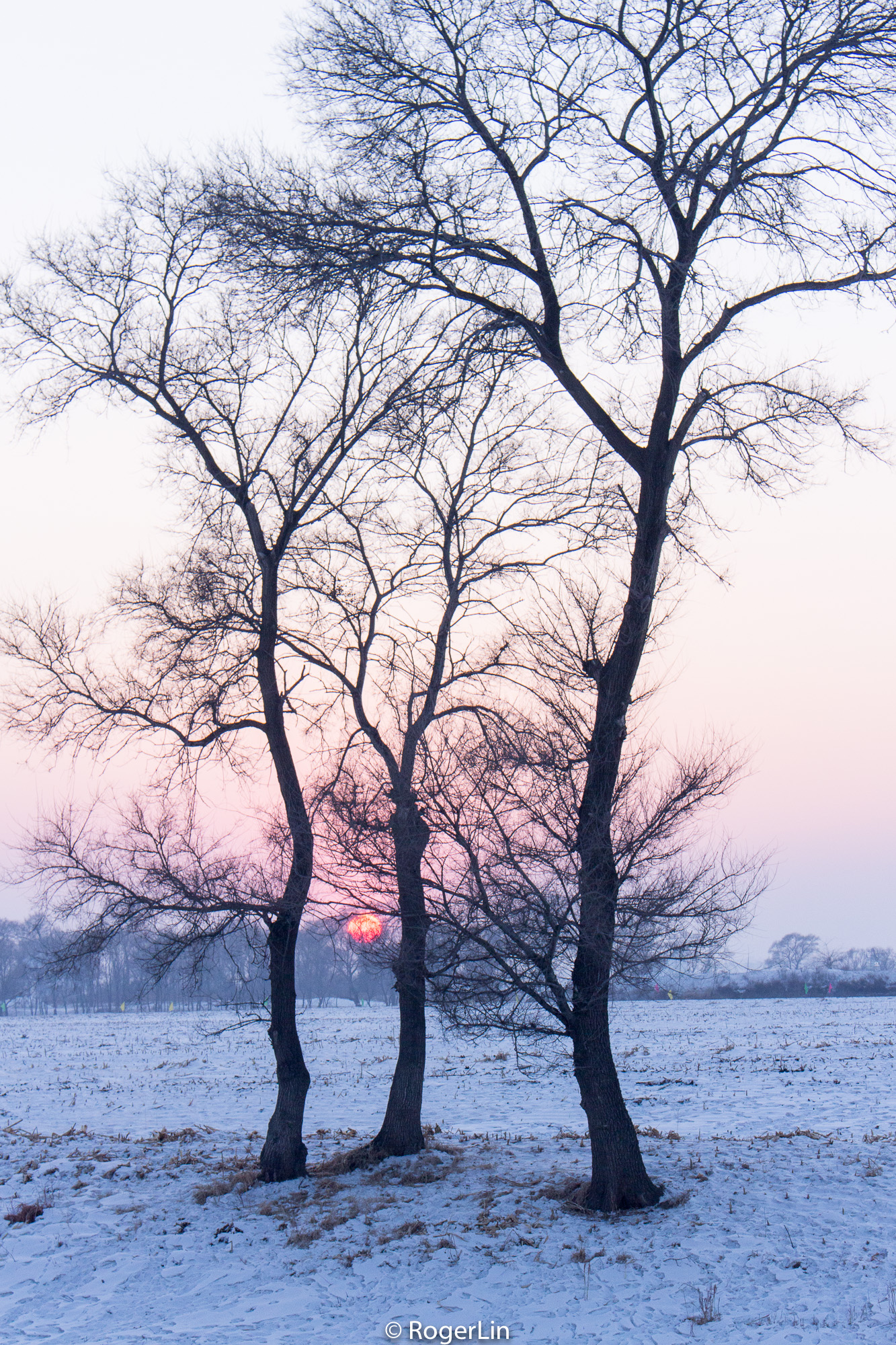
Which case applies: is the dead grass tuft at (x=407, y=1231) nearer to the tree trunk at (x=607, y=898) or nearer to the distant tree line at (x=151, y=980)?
the tree trunk at (x=607, y=898)

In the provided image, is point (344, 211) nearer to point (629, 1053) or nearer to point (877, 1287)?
point (877, 1287)

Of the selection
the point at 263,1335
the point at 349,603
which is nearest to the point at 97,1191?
the point at 263,1335

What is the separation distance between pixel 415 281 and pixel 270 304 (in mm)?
1377

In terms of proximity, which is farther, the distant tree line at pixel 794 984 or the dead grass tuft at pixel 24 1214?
the distant tree line at pixel 794 984

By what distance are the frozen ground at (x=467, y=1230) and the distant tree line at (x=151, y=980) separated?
7.56 feet

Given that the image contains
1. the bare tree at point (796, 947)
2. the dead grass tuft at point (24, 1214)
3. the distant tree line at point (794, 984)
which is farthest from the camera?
the bare tree at point (796, 947)

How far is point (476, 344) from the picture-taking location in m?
8.91

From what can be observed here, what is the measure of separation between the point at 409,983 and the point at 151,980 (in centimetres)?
324

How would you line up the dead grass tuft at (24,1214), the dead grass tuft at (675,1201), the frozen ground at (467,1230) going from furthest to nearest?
the dead grass tuft at (24,1214)
the dead grass tuft at (675,1201)
the frozen ground at (467,1230)

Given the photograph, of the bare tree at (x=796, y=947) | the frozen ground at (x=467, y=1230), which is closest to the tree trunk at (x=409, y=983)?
the frozen ground at (x=467, y=1230)

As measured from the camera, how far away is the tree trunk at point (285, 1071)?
11312 mm

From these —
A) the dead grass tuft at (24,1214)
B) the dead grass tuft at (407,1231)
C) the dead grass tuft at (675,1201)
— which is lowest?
the dead grass tuft at (24,1214)

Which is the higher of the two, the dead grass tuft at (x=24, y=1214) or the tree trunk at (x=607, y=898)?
the tree trunk at (x=607, y=898)

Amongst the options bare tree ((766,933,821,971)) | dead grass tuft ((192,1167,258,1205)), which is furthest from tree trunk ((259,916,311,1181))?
bare tree ((766,933,821,971))
